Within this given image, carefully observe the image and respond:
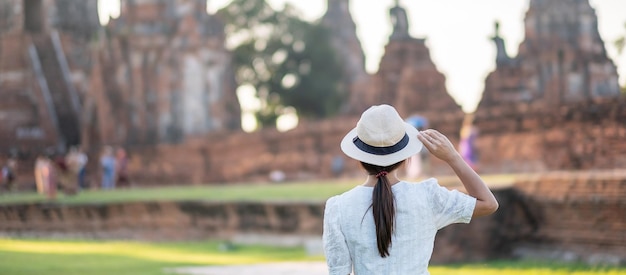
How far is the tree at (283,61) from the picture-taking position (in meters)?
47.2

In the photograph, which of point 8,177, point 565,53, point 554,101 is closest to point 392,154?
point 554,101

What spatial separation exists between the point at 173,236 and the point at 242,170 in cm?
1384

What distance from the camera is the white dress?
12.3 feet

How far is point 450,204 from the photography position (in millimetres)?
3764

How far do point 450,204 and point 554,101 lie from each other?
19.4m

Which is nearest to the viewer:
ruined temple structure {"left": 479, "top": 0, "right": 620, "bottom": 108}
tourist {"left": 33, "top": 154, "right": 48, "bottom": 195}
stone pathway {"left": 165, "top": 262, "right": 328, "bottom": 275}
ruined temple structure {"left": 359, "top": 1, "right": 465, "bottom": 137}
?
stone pathway {"left": 165, "top": 262, "right": 328, "bottom": 275}

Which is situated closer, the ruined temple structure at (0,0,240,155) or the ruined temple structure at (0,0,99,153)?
the ruined temple structure at (0,0,240,155)

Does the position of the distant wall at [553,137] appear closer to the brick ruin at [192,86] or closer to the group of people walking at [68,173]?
the brick ruin at [192,86]

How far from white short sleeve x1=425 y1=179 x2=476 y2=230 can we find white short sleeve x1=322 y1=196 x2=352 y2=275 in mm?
364

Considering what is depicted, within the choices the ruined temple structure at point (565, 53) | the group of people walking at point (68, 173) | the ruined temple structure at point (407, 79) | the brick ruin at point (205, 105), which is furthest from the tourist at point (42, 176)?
the ruined temple structure at point (565, 53)

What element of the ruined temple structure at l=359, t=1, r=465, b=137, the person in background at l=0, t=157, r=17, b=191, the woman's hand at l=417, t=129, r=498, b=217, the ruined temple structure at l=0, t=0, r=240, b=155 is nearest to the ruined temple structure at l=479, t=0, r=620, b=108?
the ruined temple structure at l=359, t=1, r=465, b=137

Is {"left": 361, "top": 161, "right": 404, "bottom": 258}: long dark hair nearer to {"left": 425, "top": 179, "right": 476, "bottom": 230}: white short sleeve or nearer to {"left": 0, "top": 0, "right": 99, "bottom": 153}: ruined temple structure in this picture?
{"left": 425, "top": 179, "right": 476, "bottom": 230}: white short sleeve

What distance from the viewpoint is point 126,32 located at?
33.6m

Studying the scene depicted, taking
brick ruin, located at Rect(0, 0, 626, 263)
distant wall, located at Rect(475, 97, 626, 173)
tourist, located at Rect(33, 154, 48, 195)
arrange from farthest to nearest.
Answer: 1. tourist, located at Rect(33, 154, 48, 195)
2. distant wall, located at Rect(475, 97, 626, 173)
3. brick ruin, located at Rect(0, 0, 626, 263)
